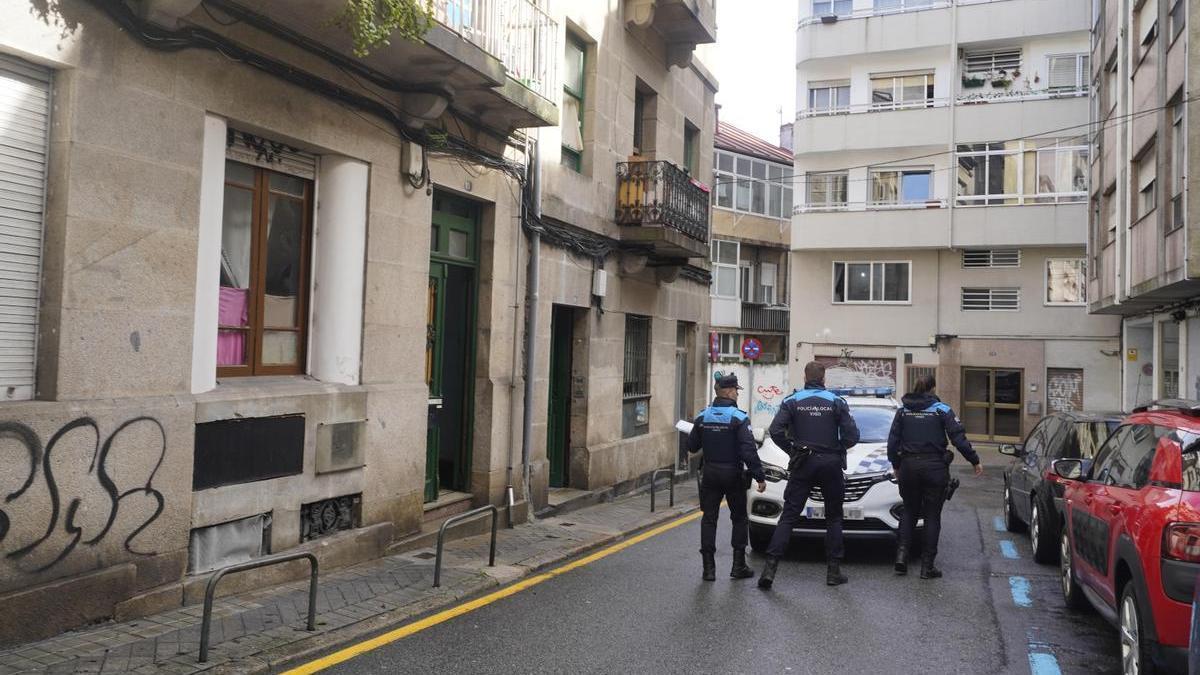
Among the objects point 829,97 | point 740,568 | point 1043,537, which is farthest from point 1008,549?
point 829,97

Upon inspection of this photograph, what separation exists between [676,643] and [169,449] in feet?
12.4

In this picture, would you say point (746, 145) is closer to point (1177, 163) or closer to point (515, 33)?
point (1177, 163)

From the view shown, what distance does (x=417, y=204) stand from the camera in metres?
9.46

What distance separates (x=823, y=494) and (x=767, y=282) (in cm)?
3216

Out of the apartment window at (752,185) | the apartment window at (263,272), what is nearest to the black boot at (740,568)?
the apartment window at (263,272)

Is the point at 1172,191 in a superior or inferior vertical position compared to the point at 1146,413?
superior

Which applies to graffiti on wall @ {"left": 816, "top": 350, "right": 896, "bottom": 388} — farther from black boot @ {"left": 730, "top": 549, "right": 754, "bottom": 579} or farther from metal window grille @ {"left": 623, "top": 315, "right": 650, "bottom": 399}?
black boot @ {"left": 730, "top": 549, "right": 754, "bottom": 579}

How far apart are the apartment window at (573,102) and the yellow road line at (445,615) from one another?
5.51 meters

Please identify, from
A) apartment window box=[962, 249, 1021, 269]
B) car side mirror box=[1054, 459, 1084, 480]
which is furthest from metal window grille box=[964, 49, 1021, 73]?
car side mirror box=[1054, 459, 1084, 480]

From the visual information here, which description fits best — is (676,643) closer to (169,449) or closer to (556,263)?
(169,449)

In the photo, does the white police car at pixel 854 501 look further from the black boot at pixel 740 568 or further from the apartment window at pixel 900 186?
the apartment window at pixel 900 186

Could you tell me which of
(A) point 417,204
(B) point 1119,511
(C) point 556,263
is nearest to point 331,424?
(A) point 417,204

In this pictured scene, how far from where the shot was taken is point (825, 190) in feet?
99.2

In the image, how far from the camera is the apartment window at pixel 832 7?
30.2 metres
